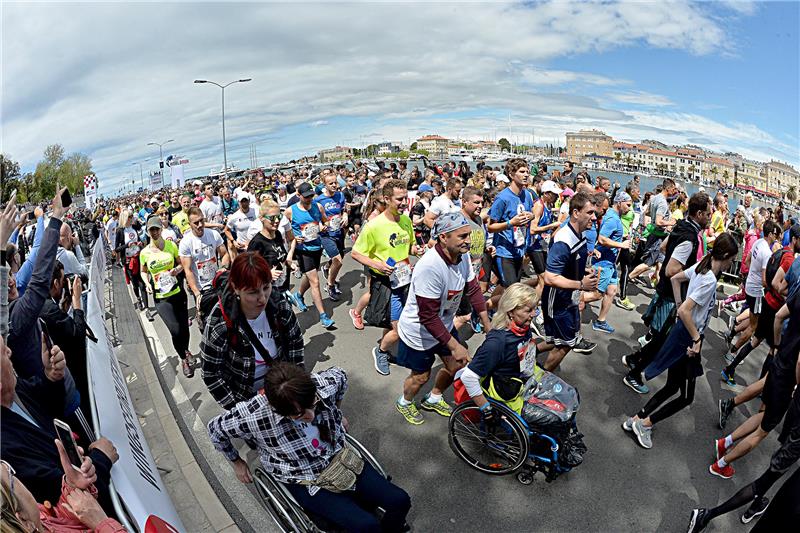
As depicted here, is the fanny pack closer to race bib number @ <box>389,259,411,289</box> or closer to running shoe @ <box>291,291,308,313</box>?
race bib number @ <box>389,259,411,289</box>

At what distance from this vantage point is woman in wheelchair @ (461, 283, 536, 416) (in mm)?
2965

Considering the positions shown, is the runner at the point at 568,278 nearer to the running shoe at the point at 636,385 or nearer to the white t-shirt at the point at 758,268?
the running shoe at the point at 636,385

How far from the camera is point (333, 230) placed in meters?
6.79

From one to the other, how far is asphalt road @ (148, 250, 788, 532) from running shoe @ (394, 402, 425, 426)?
0.06m

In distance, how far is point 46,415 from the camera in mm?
2385

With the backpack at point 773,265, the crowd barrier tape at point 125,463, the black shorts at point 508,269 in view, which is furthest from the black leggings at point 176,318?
the backpack at point 773,265

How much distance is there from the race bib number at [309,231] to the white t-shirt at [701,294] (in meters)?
4.56

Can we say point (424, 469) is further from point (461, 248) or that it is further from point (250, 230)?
point (250, 230)

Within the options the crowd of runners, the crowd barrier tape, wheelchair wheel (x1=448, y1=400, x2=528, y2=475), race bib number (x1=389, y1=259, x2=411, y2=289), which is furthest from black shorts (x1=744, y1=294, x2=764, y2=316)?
the crowd barrier tape

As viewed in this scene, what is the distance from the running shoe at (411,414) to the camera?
12.6ft

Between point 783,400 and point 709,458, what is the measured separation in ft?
2.55

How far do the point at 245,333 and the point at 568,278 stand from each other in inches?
106

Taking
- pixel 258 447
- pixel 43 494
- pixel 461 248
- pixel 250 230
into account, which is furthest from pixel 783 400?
pixel 250 230

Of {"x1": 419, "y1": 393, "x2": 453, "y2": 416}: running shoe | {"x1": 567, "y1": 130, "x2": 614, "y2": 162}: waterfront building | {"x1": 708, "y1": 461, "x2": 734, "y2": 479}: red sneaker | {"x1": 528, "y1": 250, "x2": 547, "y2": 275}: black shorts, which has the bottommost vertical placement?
{"x1": 708, "y1": 461, "x2": 734, "y2": 479}: red sneaker
